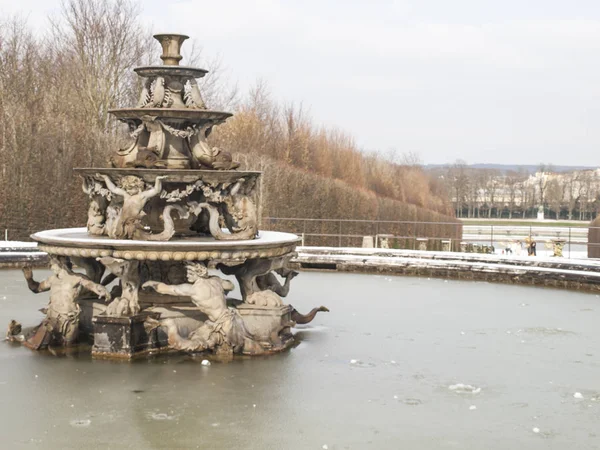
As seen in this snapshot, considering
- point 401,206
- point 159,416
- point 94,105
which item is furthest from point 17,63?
point 159,416

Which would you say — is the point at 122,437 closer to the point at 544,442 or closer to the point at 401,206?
the point at 544,442

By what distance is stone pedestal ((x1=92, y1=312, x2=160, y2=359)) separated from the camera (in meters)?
12.3

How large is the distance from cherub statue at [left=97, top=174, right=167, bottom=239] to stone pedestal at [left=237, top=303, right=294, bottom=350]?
5.83ft

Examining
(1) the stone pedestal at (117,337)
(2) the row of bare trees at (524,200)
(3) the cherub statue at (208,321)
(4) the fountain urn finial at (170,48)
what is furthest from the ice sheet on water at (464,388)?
(2) the row of bare trees at (524,200)

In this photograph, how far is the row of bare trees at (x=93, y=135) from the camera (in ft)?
96.3

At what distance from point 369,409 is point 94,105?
1247 inches

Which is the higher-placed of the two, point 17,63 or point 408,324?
point 17,63

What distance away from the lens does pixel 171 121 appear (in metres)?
14.0

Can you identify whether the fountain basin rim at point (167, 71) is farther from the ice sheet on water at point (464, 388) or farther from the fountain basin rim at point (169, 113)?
the ice sheet on water at point (464, 388)

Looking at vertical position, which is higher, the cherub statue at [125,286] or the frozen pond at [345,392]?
the cherub statue at [125,286]

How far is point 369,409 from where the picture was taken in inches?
394

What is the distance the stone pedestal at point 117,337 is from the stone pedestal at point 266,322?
147 centimetres

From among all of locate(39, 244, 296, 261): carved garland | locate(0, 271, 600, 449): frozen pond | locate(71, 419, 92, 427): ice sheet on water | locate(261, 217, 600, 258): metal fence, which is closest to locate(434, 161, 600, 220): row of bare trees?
locate(261, 217, 600, 258): metal fence

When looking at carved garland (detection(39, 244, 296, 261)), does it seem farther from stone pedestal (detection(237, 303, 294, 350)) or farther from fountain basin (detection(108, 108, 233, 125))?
fountain basin (detection(108, 108, 233, 125))
